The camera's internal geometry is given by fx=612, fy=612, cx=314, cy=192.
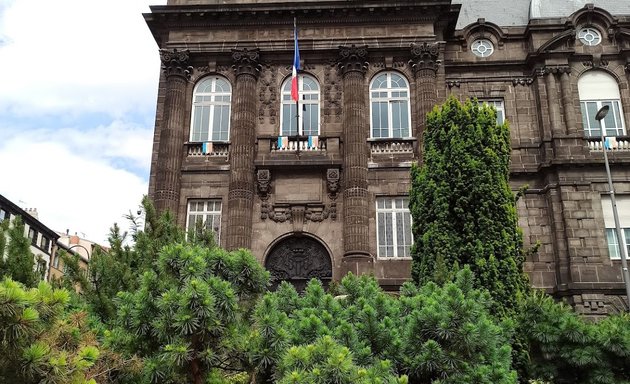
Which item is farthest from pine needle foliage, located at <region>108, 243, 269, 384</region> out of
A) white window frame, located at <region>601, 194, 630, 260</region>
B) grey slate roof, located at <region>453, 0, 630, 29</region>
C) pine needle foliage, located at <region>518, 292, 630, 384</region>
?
grey slate roof, located at <region>453, 0, 630, 29</region>

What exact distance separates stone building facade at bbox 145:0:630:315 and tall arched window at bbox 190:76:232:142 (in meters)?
0.06

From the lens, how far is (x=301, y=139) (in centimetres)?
2656

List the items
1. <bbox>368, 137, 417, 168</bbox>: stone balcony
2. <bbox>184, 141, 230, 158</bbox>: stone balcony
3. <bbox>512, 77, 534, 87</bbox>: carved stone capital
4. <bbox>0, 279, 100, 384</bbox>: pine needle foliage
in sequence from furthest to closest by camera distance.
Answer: <bbox>512, 77, 534, 87</bbox>: carved stone capital, <bbox>184, 141, 230, 158</bbox>: stone balcony, <bbox>368, 137, 417, 168</bbox>: stone balcony, <bbox>0, 279, 100, 384</bbox>: pine needle foliage

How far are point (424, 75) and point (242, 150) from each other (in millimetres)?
8679

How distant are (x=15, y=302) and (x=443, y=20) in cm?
2575

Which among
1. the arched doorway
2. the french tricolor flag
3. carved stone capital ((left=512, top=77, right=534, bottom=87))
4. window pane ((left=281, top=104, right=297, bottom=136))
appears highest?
carved stone capital ((left=512, top=77, right=534, bottom=87))

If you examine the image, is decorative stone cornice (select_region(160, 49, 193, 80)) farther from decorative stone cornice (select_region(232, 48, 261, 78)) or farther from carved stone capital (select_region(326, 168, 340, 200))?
carved stone capital (select_region(326, 168, 340, 200))

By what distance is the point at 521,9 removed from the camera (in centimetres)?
3156

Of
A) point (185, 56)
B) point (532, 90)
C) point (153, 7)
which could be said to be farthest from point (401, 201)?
point (153, 7)

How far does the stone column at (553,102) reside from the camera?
26938 millimetres

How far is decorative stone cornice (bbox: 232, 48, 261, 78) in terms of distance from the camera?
27.5 metres

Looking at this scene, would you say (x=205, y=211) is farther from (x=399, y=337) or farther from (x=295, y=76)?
(x=399, y=337)

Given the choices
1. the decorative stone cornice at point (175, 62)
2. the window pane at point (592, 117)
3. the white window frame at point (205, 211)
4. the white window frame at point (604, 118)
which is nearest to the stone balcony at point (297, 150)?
the white window frame at point (205, 211)

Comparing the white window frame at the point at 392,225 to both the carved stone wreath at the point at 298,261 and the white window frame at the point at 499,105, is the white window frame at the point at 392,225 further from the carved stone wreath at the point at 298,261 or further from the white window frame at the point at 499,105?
the white window frame at the point at 499,105
